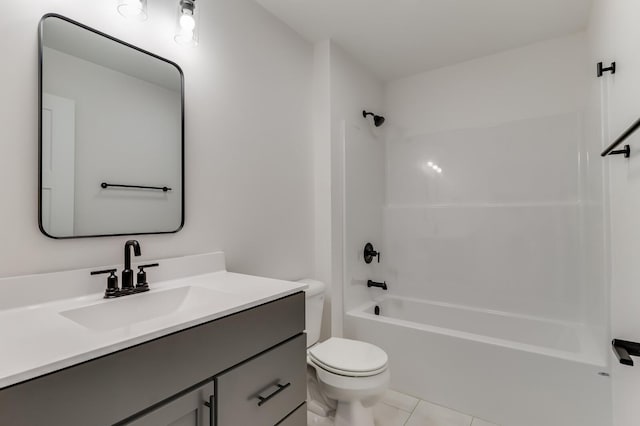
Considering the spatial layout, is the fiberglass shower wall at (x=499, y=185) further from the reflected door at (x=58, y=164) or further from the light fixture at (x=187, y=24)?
the reflected door at (x=58, y=164)

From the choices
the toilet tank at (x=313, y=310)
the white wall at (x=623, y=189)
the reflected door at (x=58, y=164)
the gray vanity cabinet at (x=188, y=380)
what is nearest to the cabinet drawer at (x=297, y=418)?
the gray vanity cabinet at (x=188, y=380)

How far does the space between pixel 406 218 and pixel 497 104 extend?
116 centimetres

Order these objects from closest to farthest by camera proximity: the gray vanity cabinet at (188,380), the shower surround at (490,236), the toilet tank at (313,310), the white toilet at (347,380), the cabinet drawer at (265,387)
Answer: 1. the gray vanity cabinet at (188,380)
2. the cabinet drawer at (265,387)
3. the white toilet at (347,380)
4. the shower surround at (490,236)
5. the toilet tank at (313,310)

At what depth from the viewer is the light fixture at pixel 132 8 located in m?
1.22

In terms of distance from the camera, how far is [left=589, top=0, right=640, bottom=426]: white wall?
112 cm

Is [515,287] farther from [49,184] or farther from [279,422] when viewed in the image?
[49,184]

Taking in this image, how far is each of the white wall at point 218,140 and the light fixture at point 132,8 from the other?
5cm

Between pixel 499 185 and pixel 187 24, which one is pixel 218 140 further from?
pixel 499 185

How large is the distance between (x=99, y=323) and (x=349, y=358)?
3.69 feet

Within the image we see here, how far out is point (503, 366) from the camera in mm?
1830

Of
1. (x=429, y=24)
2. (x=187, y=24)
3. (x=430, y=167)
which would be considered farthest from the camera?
(x=430, y=167)

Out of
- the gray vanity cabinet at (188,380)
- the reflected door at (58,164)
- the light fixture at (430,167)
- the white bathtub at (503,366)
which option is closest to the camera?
the gray vanity cabinet at (188,380)

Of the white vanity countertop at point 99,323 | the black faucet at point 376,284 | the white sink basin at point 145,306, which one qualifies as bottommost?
the black faucet at point 376,284

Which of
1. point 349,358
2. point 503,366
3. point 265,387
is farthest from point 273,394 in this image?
point 503,366
